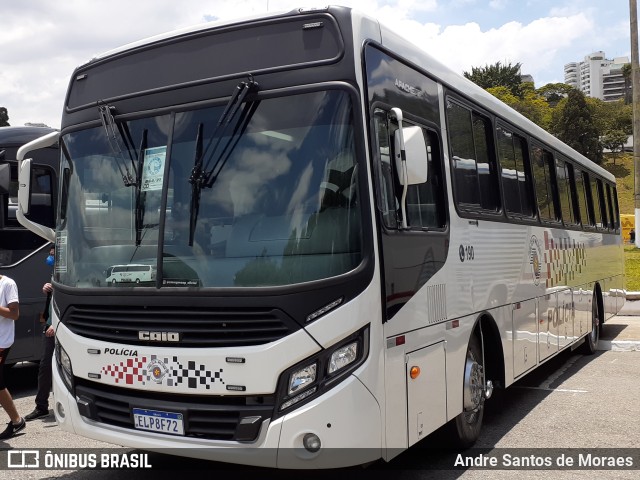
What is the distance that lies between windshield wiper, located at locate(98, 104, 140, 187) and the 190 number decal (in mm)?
2585

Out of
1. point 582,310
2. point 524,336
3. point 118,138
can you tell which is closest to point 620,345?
point 582,310

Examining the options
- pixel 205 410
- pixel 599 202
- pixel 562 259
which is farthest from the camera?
pixel 599 202

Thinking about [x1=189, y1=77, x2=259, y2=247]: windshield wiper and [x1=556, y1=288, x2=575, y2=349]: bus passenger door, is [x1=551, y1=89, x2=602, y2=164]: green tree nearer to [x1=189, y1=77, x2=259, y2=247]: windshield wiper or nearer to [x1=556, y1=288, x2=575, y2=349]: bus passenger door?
[x1=556, y1=288, x2=575, y2=349]: bus passenger door

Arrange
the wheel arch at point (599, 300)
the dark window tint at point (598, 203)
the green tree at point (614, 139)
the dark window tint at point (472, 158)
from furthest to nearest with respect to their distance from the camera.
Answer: the green tree at point (614, 139) < the dark window tint at point (598, 203) < the wheel arch at point (599, 300) < the dark window tint at point (472, 158)

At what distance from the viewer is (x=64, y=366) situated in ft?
16.4

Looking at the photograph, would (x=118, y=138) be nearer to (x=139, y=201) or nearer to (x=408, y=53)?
(x=139, y=201)

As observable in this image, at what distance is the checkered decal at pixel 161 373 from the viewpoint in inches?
163

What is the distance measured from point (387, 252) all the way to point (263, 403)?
1162 mm

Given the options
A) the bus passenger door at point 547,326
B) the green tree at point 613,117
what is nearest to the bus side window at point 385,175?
the bus passenger door at point 547,326

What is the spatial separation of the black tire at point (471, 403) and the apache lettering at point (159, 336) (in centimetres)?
250

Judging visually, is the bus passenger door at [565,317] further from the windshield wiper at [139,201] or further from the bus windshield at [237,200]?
the windshield wiper at [139,201]

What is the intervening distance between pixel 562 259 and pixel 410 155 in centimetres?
554

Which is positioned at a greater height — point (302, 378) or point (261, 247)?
point (261, 247)

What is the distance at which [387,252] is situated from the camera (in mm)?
4344
